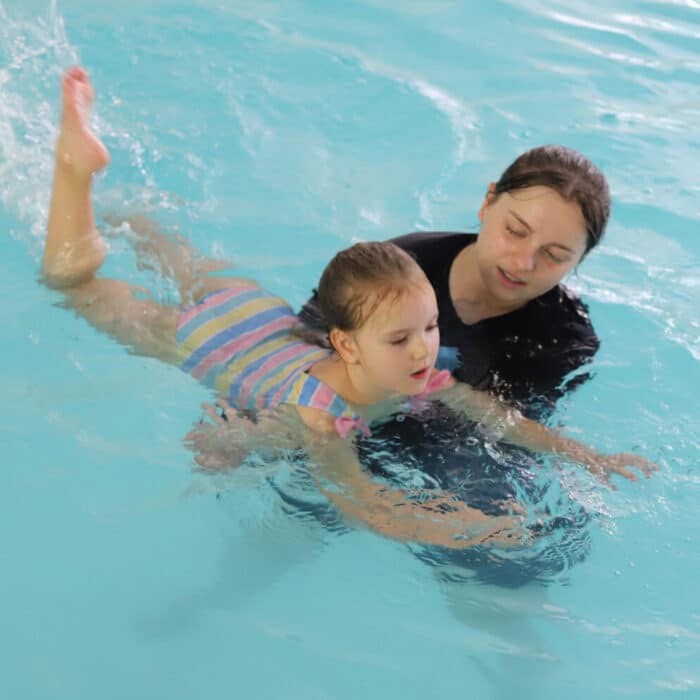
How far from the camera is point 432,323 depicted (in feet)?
8.84

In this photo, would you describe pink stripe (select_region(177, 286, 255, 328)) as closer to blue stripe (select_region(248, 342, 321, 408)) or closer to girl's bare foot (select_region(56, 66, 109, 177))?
blue stripe (select_region(248, 342, 321, 408))

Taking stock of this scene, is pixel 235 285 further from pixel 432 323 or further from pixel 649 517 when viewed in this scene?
pixel 649 517

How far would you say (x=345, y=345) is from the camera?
2.77m

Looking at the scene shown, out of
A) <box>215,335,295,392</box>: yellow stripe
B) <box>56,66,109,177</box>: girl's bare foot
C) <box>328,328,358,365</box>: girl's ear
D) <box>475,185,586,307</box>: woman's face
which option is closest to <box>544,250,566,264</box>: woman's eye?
Answer: <box>475,185,586,307</box>: woman's face

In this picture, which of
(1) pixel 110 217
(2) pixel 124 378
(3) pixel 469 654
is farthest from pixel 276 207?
(3) pixel 469 654

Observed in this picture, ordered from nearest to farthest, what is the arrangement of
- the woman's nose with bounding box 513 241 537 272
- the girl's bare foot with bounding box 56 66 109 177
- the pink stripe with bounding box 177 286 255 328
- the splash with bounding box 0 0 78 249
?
the woman's nose with bounding box 513 241 537 272 → the pink stripe with bounding box 177 286 255 328 → the girl's bare foot with bounding box 56 66 109 177 → the splash with bounding box 0 0 78 249

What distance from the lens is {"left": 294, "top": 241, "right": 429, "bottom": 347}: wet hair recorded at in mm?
2645

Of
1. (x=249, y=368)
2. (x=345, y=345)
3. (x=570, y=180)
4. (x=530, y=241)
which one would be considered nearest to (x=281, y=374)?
(x=249, y=368)

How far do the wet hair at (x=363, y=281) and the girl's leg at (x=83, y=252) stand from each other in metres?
0.70

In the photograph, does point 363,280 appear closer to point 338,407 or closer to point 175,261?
point 338,407

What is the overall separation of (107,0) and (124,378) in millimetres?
3294

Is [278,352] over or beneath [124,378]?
over

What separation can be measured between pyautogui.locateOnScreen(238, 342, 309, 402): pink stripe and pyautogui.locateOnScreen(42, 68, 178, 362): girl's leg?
0.39 meters

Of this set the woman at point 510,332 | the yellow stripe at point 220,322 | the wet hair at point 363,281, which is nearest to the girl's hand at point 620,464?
the woman at point 510,332
